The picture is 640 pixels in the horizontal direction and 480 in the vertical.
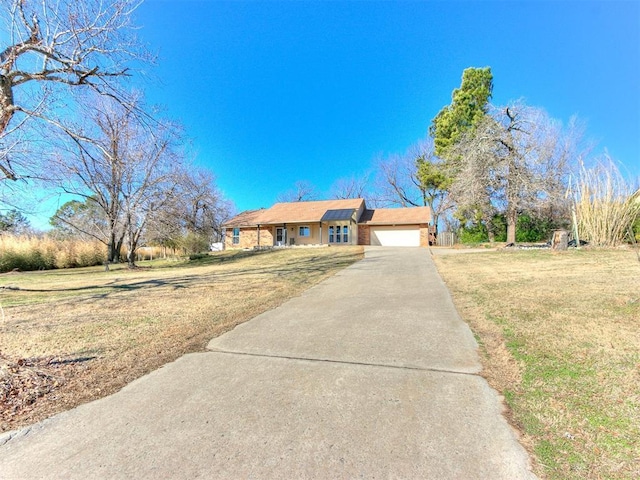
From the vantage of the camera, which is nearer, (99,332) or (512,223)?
(99,332)

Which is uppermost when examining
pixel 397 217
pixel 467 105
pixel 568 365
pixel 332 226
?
pixel 467 105

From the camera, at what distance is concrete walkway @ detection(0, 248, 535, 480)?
1856 millimetres

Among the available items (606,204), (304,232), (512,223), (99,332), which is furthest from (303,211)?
(99,332)

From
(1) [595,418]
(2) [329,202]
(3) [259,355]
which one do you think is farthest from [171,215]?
(1) [595,418]

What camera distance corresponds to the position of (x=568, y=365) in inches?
119

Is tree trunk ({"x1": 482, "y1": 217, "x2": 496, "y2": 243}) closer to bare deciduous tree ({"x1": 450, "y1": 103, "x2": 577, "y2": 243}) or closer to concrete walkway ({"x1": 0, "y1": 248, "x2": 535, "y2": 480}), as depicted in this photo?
bare deciduous tree ({"x1": 450, "y1": 103, "x2": 577, "y2": 243})

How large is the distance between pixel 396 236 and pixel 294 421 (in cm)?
2466

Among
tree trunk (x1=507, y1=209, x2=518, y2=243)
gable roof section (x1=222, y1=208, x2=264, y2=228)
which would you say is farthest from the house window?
tree trunk (x1=507, y1=209, x2=518, y2=243)

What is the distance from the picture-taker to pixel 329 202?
28719 mm

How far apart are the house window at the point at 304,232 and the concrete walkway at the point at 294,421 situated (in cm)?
2298

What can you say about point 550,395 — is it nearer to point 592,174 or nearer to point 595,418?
point 595,418

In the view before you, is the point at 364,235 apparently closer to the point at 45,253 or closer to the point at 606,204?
the point at 606,204

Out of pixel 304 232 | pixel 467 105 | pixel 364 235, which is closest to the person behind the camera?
pixel 467 105

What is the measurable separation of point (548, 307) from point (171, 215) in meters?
17.9
